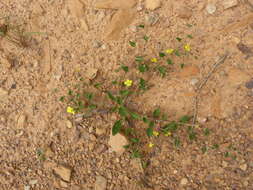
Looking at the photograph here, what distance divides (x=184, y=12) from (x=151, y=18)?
0.35 meters

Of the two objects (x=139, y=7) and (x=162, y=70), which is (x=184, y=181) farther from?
(x=139, y=7)

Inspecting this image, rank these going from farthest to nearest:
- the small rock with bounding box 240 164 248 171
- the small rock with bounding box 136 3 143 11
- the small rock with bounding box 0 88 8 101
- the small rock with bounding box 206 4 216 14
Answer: the small rock with bounding box 0 88 8 101 → the small rock with bounding box 136 3 143 11 → the small rock with bounding box 206 4 216 14 → the small rock with bounding box 240 164 248 171

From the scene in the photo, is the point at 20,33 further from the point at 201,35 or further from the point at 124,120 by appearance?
the point at 201,35

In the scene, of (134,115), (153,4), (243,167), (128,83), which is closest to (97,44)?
(128,83)

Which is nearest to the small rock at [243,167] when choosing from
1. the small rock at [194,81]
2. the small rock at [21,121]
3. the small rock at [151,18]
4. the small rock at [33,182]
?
the small rock at [194,81]

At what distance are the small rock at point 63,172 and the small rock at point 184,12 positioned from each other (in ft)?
6.58

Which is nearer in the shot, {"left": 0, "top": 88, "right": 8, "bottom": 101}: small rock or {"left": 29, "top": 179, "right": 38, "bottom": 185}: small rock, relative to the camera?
{"left": 29, "top": 179, "right": 38, "bottom": 185}: small rock

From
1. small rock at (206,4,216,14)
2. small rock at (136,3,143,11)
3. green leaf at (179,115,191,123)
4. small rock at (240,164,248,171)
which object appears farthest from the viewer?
small rock at (136,3,143,11)

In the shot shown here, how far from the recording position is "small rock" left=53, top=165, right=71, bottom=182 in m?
2.55

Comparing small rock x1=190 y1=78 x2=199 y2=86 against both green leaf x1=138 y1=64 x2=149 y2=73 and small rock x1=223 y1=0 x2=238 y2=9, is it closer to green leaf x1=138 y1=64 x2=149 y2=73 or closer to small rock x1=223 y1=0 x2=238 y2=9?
green leaf x1=138 y1=64 x2=149 y2=73

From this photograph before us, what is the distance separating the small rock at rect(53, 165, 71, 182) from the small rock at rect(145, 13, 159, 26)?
1.77 meters

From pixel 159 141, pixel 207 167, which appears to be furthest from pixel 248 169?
pixel 159 141

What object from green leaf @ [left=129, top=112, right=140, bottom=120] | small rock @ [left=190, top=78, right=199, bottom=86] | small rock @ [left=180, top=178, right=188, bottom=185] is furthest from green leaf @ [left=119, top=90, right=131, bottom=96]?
small rock @ [left=180, top=178, right=188, bottom=185]

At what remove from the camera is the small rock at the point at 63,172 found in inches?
100
